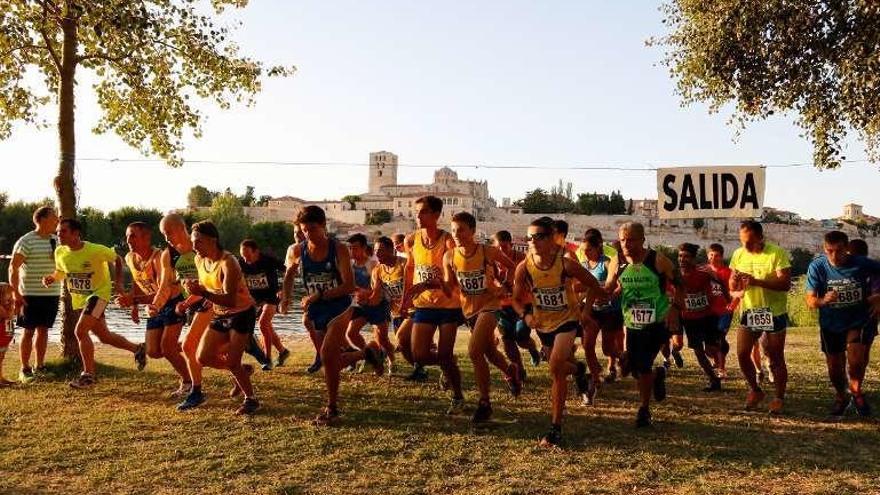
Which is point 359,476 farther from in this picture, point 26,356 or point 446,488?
point 26,356

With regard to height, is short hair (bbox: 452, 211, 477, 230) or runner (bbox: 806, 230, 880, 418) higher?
short hair (bbox: 452, 211, 477, 230)

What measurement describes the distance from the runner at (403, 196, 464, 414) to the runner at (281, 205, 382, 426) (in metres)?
0.67

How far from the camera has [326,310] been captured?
729 centimetres

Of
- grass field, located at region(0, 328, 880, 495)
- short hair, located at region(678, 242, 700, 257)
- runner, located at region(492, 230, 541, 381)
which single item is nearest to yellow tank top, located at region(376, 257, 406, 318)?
runner, located at region(492, 230, 541, 381)

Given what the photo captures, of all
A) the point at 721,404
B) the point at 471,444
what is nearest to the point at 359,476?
the point at 471,444

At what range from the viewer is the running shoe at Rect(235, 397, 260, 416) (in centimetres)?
745

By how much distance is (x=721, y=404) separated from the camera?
8.22 metres

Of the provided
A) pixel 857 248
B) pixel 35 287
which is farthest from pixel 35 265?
pixel 857 248

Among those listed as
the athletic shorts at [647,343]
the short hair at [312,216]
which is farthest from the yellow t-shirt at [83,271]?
the athletic shorts at [647,343]

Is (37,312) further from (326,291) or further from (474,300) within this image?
(474,300)

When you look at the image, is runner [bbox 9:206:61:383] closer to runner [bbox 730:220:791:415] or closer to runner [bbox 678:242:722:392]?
runner [bbox 678:242:722:392]

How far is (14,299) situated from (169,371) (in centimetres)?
212

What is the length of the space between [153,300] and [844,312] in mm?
7417

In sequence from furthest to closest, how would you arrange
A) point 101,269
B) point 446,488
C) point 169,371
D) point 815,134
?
point 815,134, point 169,371, point 101,269, point 446,488
